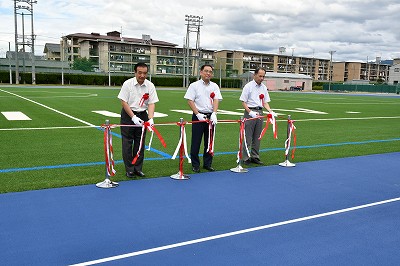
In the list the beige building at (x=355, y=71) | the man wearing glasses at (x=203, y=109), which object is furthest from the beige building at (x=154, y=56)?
the man wearing glasses at (x=203, y=109)

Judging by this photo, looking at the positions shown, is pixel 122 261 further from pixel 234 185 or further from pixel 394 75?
pixel 394 75

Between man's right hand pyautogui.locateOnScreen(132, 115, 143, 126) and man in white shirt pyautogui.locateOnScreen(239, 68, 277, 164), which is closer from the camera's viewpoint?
man's right hand pyautogui.locateOnScreen(132, 115, 143, 126)

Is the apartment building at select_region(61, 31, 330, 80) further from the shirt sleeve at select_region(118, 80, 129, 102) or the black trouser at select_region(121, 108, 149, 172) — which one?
the shirt sleeve at select_region(118, 80, 129, 102)

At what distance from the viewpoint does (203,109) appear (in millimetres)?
7383

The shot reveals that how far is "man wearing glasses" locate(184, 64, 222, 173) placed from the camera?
7.25 metres

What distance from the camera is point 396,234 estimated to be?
4531 millimetres

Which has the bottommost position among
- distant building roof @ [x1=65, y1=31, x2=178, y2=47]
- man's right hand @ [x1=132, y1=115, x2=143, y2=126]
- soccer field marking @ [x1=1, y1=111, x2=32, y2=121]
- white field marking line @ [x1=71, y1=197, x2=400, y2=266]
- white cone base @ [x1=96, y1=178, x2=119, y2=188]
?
white field marking line @ [x1=71, y1=197, x2=400, y2=266]

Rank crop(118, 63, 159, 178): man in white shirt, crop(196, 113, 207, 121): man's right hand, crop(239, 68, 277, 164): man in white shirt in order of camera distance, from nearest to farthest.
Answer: crop(118, 63, 159, 178): man in white shirt < crop(196, 113, 207, 121): man's right hand < crop(239, 68, 277, 164): man in white shirt

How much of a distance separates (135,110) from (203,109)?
4.33ft

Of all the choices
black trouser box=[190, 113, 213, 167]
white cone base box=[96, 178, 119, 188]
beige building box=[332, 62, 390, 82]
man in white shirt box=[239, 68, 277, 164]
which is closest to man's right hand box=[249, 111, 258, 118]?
man in white shirt box=[239, 68, 277, 164]

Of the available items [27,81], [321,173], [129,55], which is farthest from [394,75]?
[321,173]

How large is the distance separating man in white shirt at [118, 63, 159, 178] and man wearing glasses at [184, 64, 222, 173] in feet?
2.59

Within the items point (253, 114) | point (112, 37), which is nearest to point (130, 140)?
point (253, 114)

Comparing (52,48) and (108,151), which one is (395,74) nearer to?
(52,48)
